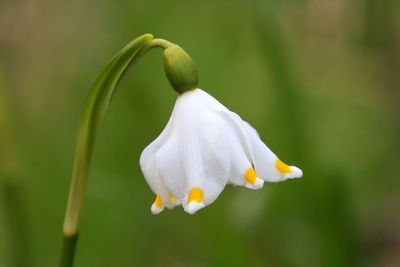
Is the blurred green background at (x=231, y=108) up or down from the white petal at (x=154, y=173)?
down

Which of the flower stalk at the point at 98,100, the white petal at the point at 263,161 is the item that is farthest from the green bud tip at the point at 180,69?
the white petal at the point at 263,161

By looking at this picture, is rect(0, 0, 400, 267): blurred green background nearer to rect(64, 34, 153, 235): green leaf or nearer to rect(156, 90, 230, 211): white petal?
rect(64, 34, 153, 235): green leaf

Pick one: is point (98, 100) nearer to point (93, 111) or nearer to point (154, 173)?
point (93, 111)

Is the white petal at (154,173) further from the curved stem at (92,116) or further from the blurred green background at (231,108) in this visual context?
the blurred green background at (231,108)

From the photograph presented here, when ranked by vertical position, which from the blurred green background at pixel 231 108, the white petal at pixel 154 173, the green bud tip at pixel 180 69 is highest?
the green bud tip at pixel 180 69

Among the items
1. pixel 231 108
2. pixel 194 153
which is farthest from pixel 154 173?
pixel 231 108

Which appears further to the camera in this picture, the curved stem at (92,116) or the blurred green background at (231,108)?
the blurred green background at (231,108)

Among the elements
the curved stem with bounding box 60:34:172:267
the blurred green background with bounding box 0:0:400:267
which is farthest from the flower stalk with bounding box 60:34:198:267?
the blurred green background with bounding box 0:0:400:267

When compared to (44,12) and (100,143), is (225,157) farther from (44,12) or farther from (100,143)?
(44,12)
